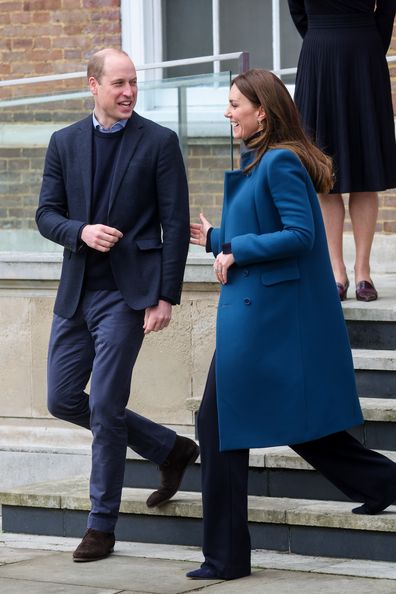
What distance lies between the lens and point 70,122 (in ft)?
26.2

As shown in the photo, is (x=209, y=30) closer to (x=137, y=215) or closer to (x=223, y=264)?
(x=137, y=215)

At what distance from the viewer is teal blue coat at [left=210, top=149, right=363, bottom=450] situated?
18.4 ft

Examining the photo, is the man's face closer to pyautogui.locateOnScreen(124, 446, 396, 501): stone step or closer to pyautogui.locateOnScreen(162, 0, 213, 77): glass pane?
pyautogui.locateOnScreen(124, 446, 396, 501): stone step

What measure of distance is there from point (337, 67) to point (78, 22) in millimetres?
3790

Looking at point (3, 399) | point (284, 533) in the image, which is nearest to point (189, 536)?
point (284, 533)

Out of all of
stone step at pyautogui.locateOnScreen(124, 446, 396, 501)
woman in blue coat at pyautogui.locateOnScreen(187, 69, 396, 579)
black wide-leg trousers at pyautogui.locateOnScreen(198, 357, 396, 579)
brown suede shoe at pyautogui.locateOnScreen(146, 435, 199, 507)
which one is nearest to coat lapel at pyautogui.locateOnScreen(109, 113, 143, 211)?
woman in blue coat at pyautogui.locateOnScreen(187, 69, 396, 579)

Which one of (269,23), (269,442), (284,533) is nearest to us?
(269,442)

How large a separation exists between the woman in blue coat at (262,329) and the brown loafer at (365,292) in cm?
157

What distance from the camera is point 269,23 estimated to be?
33.9ft

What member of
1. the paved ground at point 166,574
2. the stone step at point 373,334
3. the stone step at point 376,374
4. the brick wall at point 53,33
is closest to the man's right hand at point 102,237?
the paved ground at point 166,574

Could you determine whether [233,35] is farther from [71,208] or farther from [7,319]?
[71,208]

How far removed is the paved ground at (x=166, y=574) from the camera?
18.1 feet

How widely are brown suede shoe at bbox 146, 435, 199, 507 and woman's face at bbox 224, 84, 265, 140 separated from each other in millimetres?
1472

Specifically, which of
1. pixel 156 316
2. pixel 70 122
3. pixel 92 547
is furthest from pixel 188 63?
pixel 92 547
